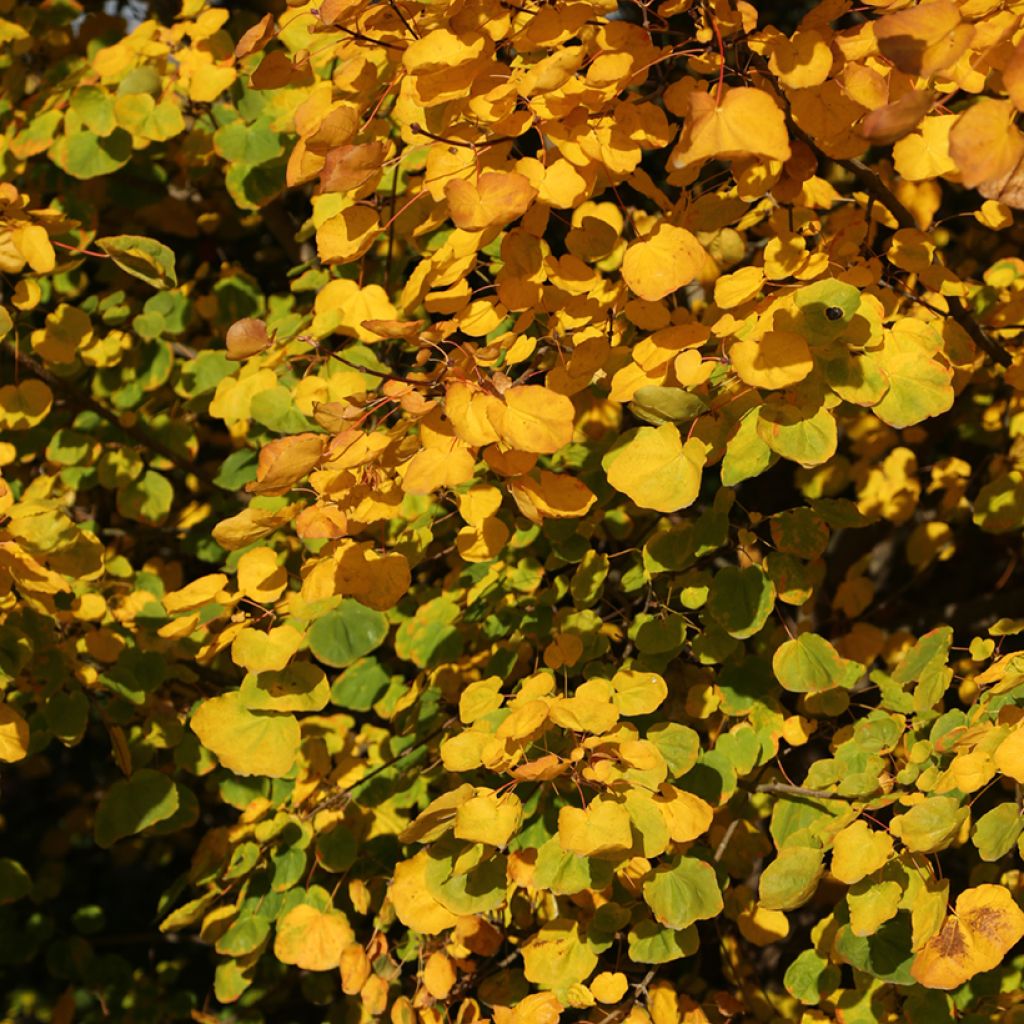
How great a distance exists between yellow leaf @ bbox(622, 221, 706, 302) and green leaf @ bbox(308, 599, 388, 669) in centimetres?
54

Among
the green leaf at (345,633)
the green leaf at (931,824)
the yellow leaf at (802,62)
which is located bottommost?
the green leaf at (345,633)

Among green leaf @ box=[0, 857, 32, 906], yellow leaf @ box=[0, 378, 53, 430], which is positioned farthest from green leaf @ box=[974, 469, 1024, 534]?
green leaf @ box=[0, 857, 32, 906]

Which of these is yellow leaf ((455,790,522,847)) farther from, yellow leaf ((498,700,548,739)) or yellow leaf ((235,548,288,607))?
yellow leaf ((235,548,288,607))

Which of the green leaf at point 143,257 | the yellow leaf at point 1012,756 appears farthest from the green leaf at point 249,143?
the yellow leaf at point 1012,756

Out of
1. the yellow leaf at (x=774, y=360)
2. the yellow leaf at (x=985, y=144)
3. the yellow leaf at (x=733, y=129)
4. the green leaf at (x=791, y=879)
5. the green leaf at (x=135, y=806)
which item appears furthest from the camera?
the green leaf at (x=135, y=806)

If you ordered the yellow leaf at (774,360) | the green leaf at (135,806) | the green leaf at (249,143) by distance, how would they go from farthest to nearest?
the green leaf at (249,143)
the green leaf at (135,806)
the yellow leaf at (774,360)

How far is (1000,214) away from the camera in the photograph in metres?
1.49

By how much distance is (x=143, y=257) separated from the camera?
4.84ft

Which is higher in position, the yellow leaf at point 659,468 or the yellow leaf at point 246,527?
the yellow leaf at point 659,468

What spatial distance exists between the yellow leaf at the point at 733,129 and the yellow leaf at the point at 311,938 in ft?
3.73

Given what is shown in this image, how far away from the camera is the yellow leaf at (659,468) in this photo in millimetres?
1188

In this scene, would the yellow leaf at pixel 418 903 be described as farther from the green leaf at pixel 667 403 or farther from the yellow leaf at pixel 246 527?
the green leaf at pixel 667 403

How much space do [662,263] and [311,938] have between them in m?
1.02

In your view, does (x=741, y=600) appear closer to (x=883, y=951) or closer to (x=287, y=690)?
(x=883, y=951)
